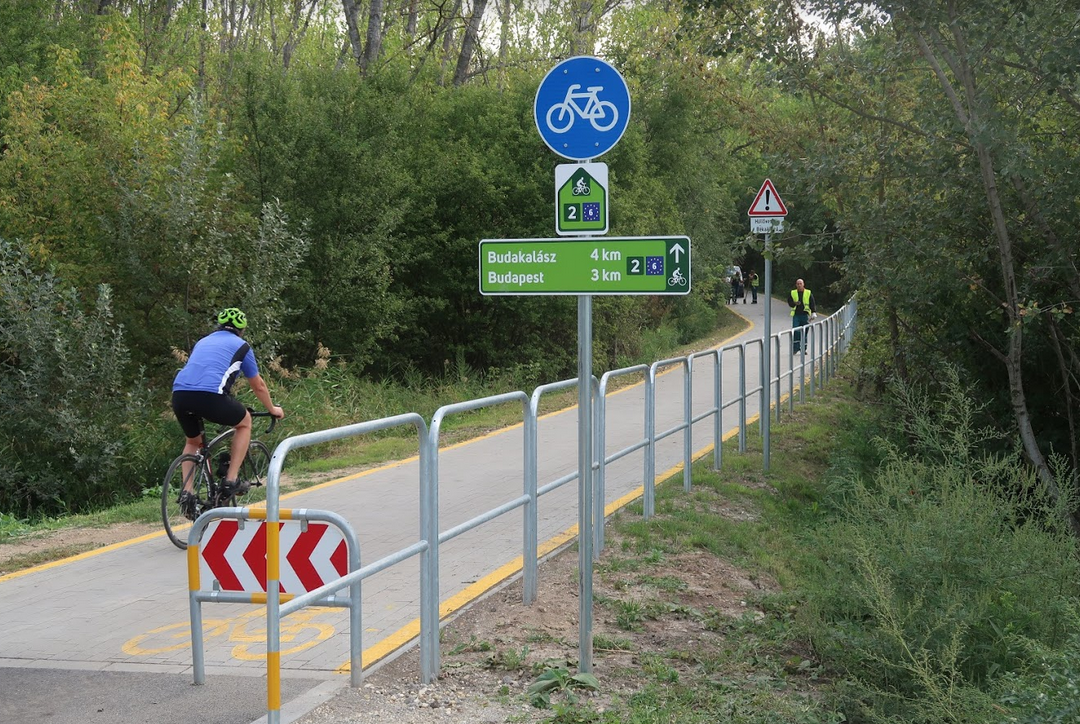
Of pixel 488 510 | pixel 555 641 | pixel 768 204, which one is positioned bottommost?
pixel 555 641

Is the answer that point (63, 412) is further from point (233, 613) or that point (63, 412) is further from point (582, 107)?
point (582, 107)

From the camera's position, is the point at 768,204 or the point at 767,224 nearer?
the point at 767,224

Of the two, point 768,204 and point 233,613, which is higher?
point 768,204

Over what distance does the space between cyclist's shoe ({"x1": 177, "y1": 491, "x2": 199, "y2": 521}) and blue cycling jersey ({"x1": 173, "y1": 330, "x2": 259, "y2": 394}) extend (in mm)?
752

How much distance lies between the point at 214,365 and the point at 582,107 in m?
3.89

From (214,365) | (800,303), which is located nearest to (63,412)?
(214,365)

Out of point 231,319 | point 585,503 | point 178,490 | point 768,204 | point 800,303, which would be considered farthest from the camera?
point 800,303

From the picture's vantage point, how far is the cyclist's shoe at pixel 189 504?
27.3 ft

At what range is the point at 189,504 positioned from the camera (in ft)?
27.4

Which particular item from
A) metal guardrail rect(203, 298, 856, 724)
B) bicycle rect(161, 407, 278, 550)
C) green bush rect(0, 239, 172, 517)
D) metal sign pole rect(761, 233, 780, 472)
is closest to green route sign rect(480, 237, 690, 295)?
metal guardrail rect(203, 298, 856, 724)

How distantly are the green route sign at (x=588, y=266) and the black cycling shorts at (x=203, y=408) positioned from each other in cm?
339

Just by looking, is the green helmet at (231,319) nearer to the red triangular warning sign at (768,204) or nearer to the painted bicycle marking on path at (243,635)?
the painted bicycle marking on path at (243,635)

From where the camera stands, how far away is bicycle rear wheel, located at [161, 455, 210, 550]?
27.7 ft

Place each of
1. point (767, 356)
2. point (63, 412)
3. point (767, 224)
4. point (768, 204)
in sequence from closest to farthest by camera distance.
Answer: point (767, 224)
point (768, 204)
point (63, 412)
point (767, 356)
